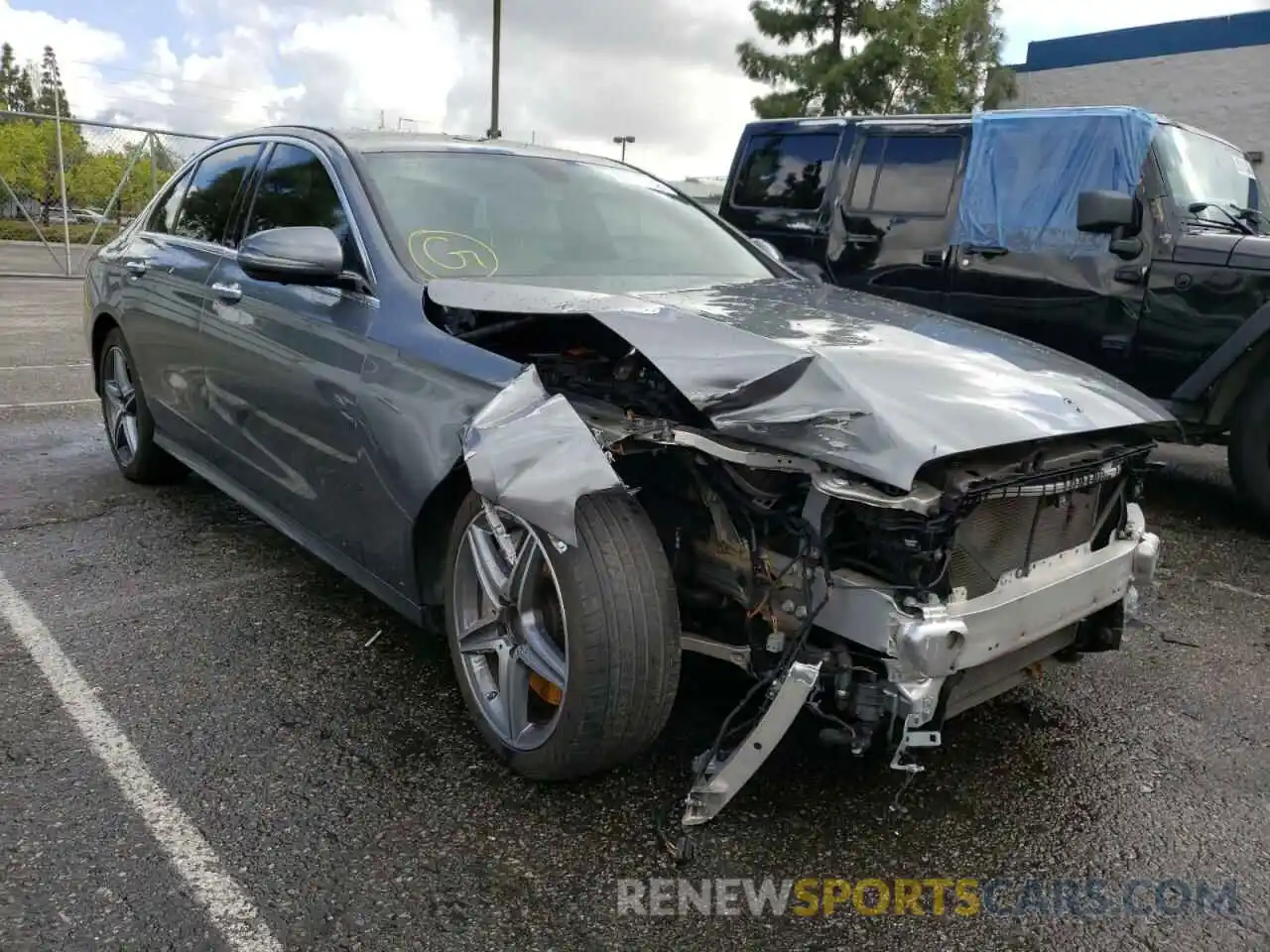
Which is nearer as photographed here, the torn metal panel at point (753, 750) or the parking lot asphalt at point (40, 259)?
the torn metal panel at point (753, 750)

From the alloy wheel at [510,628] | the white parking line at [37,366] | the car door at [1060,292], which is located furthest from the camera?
the white parking line at [37,366]

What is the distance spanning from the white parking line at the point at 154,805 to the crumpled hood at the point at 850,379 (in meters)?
1.44

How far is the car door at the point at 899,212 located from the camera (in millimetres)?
6426

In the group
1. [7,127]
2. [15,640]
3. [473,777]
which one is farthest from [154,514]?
[7,127]

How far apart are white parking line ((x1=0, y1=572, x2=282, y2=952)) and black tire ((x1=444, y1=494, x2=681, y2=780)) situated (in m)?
0.75

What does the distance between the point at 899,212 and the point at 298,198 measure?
4.17m

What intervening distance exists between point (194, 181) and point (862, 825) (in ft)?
13.3

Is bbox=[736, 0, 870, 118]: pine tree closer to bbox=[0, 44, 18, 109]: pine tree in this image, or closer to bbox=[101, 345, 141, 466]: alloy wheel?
bbox=[101, 345, 141, 466]: alloy wheel

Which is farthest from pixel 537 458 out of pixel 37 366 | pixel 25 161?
pixel 25 161

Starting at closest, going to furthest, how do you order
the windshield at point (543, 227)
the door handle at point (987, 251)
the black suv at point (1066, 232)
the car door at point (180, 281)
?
the windshield at point (543, 227) < the car door at point (180, 281) < the black suv at point (1066, 232) < the door handle at point (987, 251)

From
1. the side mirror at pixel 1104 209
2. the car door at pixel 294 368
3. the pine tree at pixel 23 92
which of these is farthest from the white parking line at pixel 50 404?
the pine tree at pixel 23 92

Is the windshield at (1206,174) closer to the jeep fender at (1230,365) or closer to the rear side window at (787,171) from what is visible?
the jeep fender at (1230,365)

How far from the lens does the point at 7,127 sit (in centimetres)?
3375

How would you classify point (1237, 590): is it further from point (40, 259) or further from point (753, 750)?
point (40, 259)
